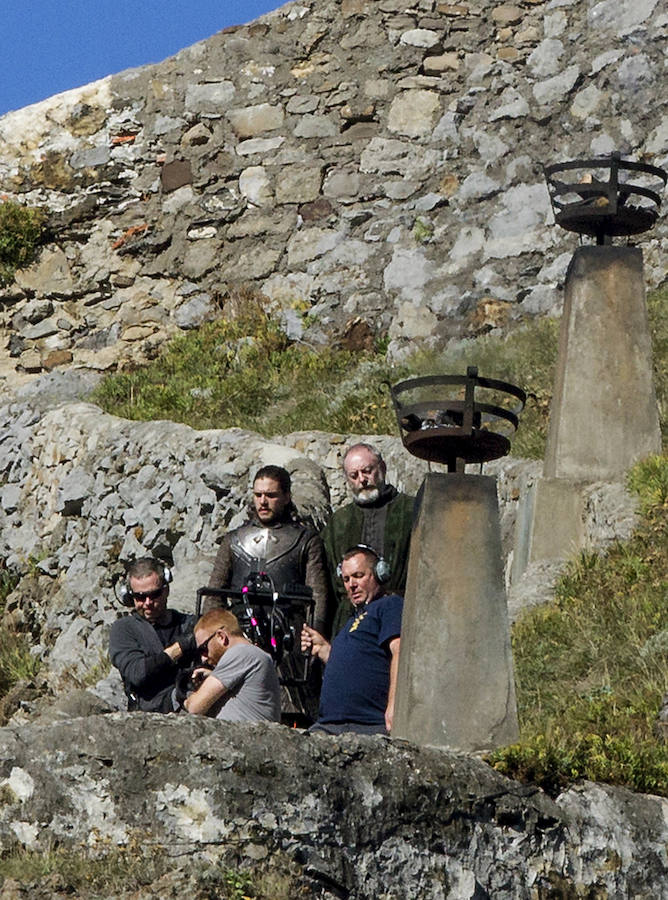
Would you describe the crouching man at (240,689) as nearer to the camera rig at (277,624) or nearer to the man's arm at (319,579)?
the camera rig at (277,624)

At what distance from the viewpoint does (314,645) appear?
31.2ft

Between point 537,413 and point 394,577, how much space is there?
4.05 metres

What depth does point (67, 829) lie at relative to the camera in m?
6.79

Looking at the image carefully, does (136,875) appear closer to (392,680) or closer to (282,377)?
(392,680)

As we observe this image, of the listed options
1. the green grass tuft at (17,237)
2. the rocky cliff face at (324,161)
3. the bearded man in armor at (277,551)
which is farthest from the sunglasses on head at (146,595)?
the green grass tuft at (17,237)

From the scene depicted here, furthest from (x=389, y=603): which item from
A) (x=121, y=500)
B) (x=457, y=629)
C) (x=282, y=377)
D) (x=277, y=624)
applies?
(x=282, y=377)

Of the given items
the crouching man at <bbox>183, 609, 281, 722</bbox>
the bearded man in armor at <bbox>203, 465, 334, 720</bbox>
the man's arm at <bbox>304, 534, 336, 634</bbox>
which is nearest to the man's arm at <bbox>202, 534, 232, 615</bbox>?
the bearded man in armor at <bbox>203, 465, 334, 720</bbox>

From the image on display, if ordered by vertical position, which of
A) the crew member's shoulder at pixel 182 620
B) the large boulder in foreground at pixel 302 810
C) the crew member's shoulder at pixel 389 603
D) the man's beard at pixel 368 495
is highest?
the man's beard at pixel 368 495

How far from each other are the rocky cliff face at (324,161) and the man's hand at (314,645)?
780 centimetres

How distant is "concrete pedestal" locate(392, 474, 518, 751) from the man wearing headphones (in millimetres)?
1366

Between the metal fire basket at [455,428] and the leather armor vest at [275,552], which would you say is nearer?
the metal fire basket at [455,428]

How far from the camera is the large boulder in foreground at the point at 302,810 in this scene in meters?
6.78

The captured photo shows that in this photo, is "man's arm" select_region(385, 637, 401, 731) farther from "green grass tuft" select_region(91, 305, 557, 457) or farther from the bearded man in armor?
"green grass tuft" select_region(91, 305, 557, 457)

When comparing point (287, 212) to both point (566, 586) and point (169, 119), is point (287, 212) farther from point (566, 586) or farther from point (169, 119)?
point (566, 586)
